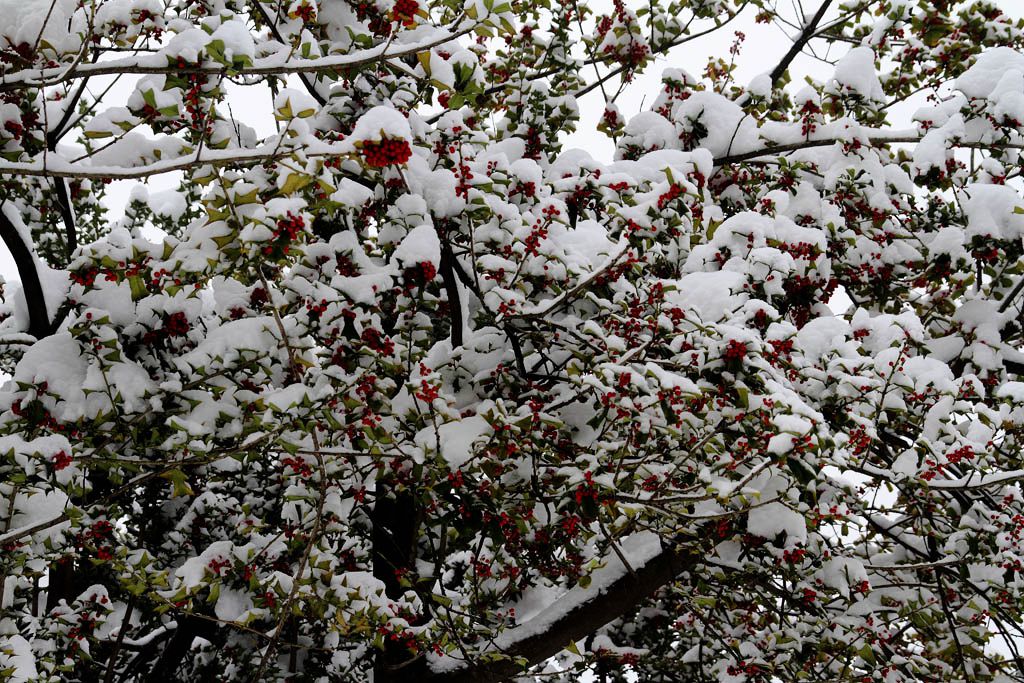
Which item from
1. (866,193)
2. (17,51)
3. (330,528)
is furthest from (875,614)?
(17,51)

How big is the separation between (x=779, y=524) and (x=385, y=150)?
2.45 meters

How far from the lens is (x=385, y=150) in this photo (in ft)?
7.73

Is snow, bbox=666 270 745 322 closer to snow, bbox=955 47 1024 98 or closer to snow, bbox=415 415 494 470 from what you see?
snow, bbox=415 415 494 470

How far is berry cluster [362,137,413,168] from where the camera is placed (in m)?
2.34

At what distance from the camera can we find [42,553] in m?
3.76

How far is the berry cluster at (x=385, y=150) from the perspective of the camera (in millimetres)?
2342

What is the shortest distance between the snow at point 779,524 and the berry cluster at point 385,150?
7.73 ft

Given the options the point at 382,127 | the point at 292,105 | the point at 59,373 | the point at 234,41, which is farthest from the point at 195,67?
the point at 59,373

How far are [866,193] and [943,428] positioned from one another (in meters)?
1.58

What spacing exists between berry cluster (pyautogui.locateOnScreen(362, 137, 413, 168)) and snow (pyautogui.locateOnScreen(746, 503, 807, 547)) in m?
2.36

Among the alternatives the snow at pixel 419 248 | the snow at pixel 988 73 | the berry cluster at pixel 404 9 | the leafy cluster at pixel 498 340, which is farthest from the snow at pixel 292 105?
the snow at pixel 988 73

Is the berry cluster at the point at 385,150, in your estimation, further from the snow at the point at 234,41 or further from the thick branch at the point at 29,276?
the thick branch at the point at 29,276

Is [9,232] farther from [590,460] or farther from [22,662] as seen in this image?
[590,460]

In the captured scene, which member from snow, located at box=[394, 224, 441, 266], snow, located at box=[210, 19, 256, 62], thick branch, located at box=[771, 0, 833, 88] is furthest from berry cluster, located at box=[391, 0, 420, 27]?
thick branch, located at box=[771, 0, 833, 88]
